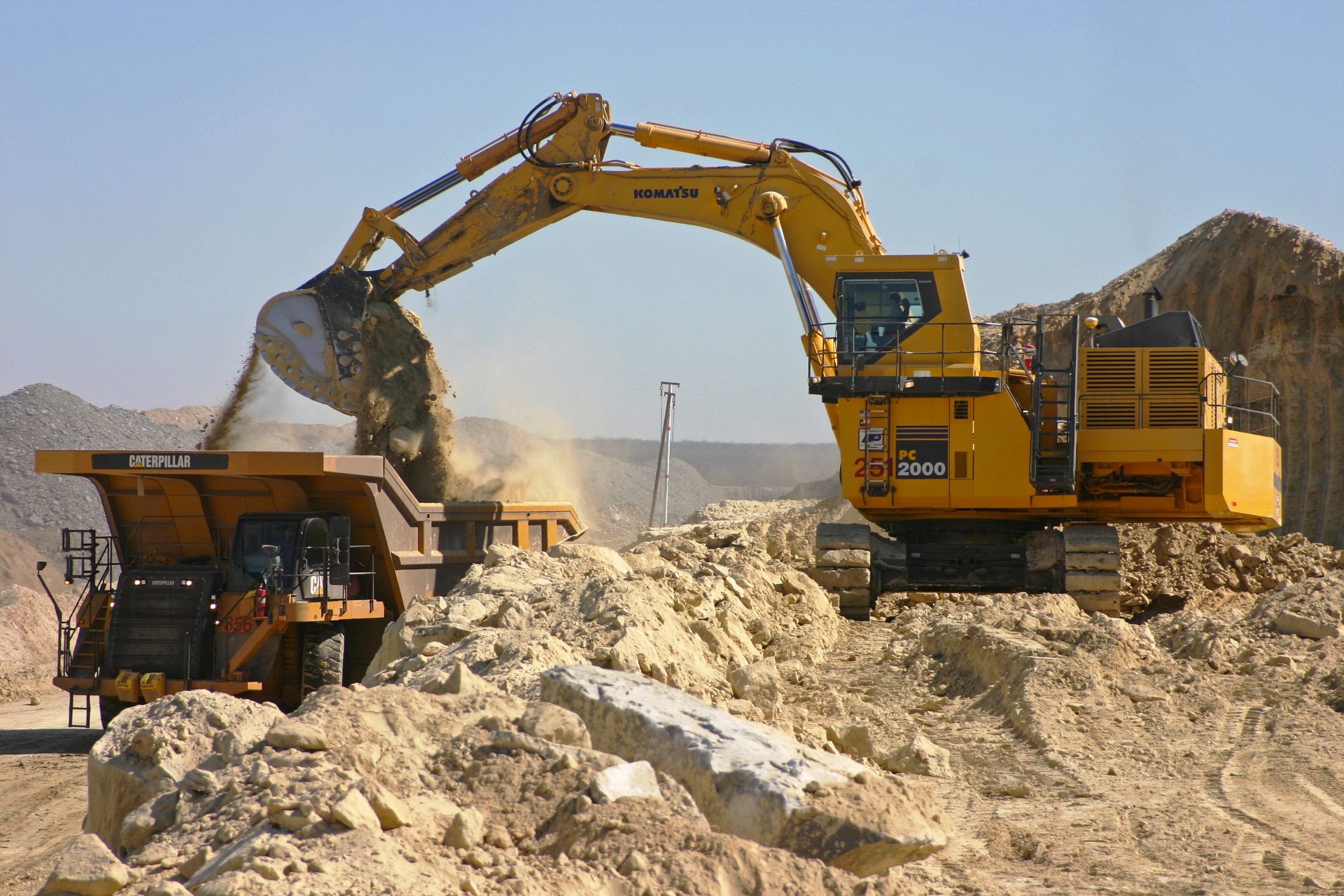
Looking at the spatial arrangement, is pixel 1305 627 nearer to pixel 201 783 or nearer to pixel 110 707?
pixel 201 783

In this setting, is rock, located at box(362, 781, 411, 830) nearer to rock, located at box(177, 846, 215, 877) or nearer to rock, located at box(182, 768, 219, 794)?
rock, located at box(177, 846, 215, 877)

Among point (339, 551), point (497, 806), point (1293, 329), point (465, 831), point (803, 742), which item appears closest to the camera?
point (465, 831)

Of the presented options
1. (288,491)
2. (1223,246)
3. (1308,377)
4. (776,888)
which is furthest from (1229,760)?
(1223,246)

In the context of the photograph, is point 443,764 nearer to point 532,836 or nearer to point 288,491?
point 532,836

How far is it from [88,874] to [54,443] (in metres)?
31.6

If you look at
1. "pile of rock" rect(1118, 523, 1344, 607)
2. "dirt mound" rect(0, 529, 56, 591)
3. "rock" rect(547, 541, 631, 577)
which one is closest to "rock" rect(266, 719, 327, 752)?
"rock" rect(547, 541, 631, 577)

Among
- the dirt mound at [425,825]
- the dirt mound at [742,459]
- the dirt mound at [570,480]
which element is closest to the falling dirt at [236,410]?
the dirt mound at [570,480]

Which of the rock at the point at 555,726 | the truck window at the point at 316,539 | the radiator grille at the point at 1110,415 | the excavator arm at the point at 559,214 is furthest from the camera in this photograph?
the excavator arm at the point at 559,214

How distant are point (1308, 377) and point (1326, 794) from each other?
16.7 m

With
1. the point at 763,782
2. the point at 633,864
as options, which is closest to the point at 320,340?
the point at 763,782

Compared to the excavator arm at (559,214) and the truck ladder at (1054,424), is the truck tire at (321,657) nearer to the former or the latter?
the excavator arm at (559,214)

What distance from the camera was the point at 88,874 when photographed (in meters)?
3.67

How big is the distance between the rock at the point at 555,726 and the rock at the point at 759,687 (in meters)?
2.66

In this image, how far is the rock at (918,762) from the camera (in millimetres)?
6590
